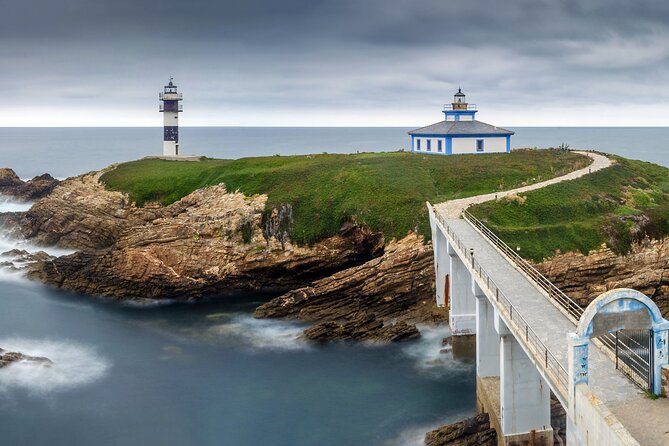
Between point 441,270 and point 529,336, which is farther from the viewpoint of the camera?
point 441,270

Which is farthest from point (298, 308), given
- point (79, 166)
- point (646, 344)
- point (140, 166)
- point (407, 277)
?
point (79, 166)

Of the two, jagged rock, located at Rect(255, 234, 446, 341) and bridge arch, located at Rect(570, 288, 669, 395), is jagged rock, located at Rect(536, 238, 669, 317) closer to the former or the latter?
jagged rock, located at Rect(255, 234, 446, 341)

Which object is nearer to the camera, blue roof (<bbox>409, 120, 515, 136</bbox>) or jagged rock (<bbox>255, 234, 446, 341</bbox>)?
jagged rock (<bbox>255, 234, 446, 341</bbox>)

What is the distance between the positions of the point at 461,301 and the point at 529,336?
17.2 meters

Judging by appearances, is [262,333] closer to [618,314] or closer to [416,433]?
[416,433]

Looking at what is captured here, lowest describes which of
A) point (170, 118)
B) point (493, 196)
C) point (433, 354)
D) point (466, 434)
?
point (466, 434)

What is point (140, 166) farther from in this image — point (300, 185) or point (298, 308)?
point (298, 308)

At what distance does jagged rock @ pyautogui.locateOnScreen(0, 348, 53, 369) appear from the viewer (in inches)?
1422

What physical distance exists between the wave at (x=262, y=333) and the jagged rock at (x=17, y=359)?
9.85 meters

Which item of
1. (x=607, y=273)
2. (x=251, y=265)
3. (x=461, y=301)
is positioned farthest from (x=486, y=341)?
(x=251, y=265)

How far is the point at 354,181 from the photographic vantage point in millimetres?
55938

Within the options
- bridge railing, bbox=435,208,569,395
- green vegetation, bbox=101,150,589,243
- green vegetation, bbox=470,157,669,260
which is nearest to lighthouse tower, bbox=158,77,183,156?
green vegetation, bbox=101,150,589,243

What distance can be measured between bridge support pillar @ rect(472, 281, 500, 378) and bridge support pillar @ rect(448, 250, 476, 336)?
8.32m

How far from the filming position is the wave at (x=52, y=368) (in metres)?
33.7
